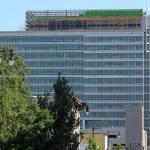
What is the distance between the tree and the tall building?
137023mm

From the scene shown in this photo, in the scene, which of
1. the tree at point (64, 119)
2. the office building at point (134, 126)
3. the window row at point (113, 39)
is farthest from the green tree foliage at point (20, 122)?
the window row at point (113, 39)

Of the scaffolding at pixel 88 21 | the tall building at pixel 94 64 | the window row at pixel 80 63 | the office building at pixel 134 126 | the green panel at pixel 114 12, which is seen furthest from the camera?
the green panel at pixel 114 12

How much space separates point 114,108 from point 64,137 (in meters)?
141

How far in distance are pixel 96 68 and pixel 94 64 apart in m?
1.13

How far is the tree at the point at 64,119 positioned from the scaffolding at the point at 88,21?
149686 mm

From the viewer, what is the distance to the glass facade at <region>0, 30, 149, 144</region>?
7175 inches

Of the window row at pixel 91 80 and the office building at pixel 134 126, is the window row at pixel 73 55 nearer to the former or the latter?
the window row at pixel 91 80

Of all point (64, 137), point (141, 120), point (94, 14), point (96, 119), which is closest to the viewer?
point (64, 137)

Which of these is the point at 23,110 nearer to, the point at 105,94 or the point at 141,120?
the point at 141,120

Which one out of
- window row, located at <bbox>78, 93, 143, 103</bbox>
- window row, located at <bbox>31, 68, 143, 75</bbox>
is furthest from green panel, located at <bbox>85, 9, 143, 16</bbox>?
window row, located at <bbox>78, 93, 143, 103</bbox>

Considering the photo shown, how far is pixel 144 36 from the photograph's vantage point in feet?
611

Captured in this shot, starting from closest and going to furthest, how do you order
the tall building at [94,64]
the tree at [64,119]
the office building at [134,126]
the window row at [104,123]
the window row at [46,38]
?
the tree at [64,119]
the office building at [134,126]
the window row at [104,123]
the tall building at [94,64]
the window row at [46,38]

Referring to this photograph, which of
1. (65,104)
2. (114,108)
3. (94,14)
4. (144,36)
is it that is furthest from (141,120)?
(65,104)

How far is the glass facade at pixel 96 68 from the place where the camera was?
7175 inches
